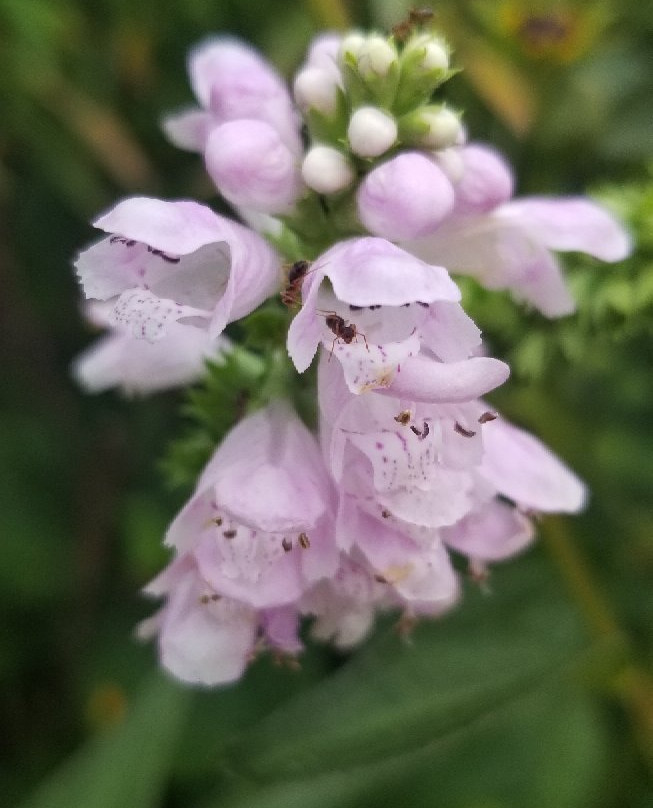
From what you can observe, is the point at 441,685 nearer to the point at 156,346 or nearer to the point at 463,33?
the point at 156,346

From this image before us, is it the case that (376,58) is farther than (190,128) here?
No

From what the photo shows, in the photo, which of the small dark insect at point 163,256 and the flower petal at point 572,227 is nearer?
the small dark insect at point 163,256

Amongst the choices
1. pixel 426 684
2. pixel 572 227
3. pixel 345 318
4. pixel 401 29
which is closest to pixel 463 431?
pixel 345 318

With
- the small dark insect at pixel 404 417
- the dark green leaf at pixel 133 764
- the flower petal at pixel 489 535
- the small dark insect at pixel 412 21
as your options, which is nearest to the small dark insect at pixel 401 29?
the small dark insect at pixel 412 21

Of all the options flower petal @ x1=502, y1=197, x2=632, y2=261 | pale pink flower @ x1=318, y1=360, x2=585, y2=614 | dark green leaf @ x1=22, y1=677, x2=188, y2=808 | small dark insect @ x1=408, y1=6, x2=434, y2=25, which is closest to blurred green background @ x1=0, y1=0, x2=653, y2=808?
dark green leaf @ x1=22, y1=677, x2=188, y2=808

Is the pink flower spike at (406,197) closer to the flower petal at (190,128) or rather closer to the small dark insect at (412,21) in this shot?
the small dark insect at (412,21)

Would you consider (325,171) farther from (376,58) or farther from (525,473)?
(525,473)

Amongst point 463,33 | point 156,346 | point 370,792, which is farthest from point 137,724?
point 463,33
